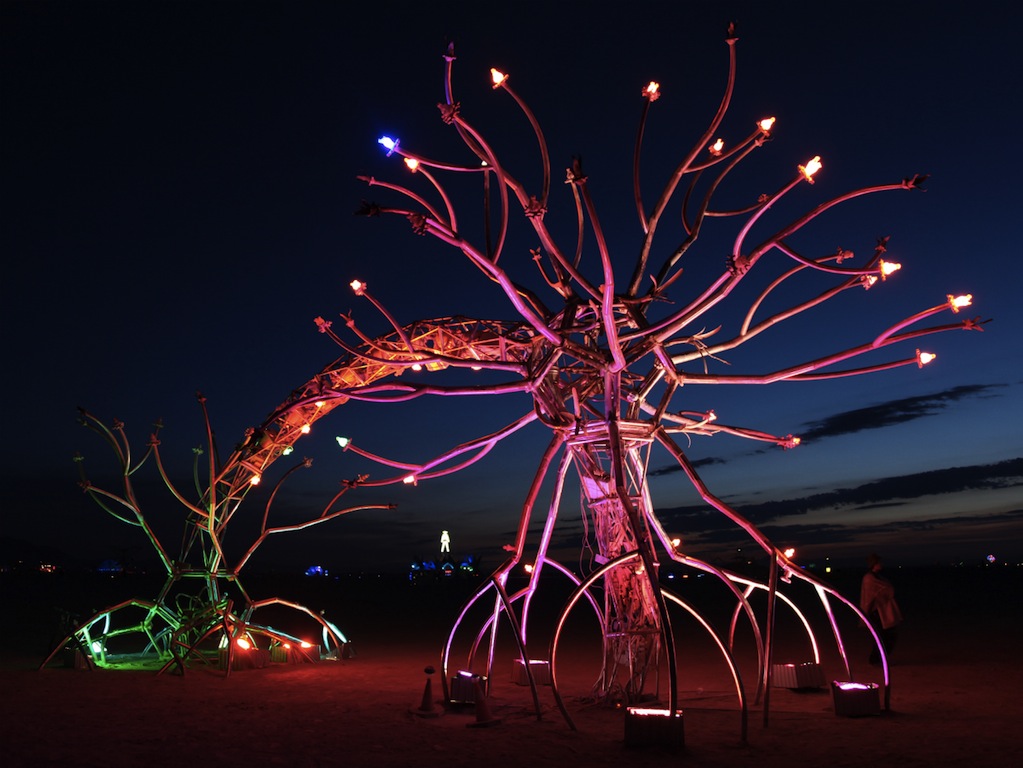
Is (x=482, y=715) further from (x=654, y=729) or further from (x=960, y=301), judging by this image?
(x=960, y=301)

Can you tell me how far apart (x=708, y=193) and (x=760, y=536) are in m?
3.17

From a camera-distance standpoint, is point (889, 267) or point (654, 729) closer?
point (654, 729)

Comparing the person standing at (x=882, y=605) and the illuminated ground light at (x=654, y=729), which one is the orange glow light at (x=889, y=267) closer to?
the illuminated ground light at (x=654, y=729)

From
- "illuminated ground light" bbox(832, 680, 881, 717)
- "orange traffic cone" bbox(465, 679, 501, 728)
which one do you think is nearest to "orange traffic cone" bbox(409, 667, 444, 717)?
"orange traffic cone" bbox(465, 679, 501, 728)

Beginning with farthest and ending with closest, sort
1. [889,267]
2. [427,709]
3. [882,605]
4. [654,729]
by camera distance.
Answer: [882,605] → [427,709] → [889,267] → [654,729]

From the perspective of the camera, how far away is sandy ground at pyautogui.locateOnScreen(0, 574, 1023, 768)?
232 inches

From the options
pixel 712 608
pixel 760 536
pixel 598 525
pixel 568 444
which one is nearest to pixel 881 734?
pixel 760 536

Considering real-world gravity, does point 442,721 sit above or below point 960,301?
below

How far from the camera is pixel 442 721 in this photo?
23.9ft

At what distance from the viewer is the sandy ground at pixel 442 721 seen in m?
5.89

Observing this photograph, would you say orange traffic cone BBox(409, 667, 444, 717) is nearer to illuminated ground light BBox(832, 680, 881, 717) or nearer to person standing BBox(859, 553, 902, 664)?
illuminated ground light BBox(832, 680, 881, 717)

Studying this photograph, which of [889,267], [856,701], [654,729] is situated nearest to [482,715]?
[654,729]

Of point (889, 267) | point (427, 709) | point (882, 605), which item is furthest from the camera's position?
point (882, 605)

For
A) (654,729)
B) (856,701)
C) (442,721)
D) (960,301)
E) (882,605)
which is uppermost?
(960,301)
